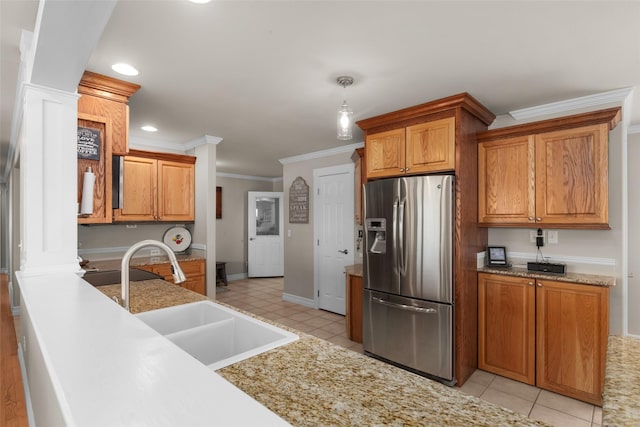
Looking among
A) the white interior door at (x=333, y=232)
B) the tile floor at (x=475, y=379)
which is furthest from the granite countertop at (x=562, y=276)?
the white interior door at (x=333, y=232)

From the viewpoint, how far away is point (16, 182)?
4.86 metres

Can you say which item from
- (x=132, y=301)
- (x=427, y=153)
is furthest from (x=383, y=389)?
(x=427, y=153)

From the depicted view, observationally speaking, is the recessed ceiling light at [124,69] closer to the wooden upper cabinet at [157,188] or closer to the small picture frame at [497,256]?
the wooden upper cabinet at [157,188]

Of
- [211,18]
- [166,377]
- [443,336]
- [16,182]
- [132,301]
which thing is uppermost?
[211,18]

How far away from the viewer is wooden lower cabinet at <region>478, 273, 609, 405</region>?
7.83ft

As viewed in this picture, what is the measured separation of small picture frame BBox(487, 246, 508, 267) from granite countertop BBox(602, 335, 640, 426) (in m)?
→ 1.81

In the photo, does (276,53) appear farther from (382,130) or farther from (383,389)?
(383,389)

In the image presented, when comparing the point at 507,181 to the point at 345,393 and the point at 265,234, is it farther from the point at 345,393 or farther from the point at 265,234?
the point at 265,234

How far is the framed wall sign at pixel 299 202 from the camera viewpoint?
17.0 feet

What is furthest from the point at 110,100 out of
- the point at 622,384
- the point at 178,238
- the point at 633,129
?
the point at 633,129

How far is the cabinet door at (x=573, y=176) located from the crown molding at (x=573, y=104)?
36 centimetres

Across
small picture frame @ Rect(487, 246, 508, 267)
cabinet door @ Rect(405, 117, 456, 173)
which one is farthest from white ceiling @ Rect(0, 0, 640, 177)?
small picture frame @ Rect(487, 246, 508, 267)

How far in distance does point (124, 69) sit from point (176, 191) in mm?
2146

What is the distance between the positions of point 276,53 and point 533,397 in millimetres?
3112
